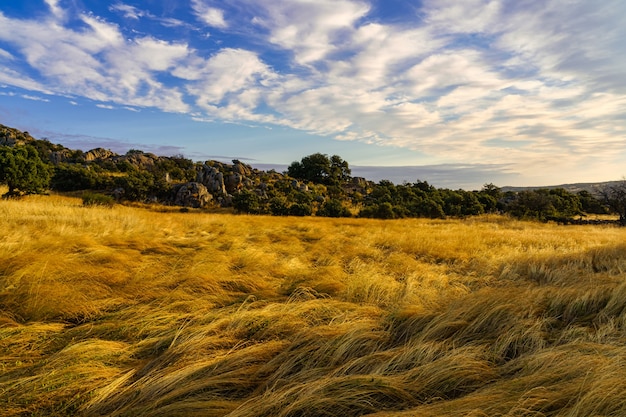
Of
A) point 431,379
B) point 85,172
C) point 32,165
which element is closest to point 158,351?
point 431,379

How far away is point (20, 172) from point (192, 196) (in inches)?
618

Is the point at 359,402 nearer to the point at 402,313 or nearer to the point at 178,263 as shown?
the point at 402,313

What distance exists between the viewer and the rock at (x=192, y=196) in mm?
31641

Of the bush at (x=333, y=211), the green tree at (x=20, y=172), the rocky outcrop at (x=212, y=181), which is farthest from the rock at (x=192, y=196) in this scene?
the green tree at (x=20, y=172)

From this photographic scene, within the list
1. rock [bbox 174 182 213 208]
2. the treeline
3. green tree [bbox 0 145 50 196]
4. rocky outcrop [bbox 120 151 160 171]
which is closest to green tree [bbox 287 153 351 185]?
the treeline

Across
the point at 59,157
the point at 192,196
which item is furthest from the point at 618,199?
the point at 59,157

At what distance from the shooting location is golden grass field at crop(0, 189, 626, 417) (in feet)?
7.72

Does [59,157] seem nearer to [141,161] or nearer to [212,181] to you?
[141,161]

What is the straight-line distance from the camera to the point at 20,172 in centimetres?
1672

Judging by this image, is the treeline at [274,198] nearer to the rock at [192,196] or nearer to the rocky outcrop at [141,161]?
the rock at [192,196]

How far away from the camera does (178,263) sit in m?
6.37

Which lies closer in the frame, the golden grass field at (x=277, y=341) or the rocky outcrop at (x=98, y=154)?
the golden grass field at (x=277, y=341)

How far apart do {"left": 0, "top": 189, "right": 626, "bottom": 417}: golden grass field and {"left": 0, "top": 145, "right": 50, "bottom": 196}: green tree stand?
13387 mm

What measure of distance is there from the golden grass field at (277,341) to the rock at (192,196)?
25.5 metres
